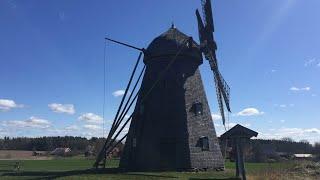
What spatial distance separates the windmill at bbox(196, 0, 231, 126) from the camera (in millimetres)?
29875

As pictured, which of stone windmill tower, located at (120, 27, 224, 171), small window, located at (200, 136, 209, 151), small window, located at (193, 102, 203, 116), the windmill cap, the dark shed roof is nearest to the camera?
the dark shed roof

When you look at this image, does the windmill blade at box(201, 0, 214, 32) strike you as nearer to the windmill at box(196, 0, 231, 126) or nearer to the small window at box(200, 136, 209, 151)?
the windmill at box(196, 0, 231, 126)

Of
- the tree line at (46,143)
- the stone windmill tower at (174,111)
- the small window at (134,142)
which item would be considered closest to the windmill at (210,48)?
Result: the stone windmill tower at (174,111)

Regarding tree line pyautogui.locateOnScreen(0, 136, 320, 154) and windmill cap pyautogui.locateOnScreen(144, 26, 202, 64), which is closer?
windmill cap pyautogui.locateOnScreen(144, 26, 202, 64)

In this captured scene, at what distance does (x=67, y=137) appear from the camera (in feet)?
506

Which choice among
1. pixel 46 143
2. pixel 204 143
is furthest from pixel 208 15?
pixel 46 143

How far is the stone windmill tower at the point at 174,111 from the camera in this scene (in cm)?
2767

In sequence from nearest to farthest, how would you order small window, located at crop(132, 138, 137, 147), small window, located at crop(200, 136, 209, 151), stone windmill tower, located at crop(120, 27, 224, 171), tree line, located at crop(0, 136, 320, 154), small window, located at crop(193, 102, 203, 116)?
stone windmill tower, located at crop(120, 27, 224, 171) → small window, located at crop(200, 136, 209, 151) → small window, located at crop(132, 138, 137, 147) → small window, located at crop(193, 102, 203, 116) → tree line, located at crop(0, 136, 320, 154)

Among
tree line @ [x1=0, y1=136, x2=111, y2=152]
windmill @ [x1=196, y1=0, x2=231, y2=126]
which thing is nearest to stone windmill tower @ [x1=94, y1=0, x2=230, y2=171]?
windmill @ [x1=196, y1=0, x2=231, y2=126]

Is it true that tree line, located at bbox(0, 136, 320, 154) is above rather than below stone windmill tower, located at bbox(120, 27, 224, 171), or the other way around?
above

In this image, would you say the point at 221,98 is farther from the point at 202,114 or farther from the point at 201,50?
the point at 201,50

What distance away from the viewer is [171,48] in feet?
95.7

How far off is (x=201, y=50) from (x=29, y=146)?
392 feet

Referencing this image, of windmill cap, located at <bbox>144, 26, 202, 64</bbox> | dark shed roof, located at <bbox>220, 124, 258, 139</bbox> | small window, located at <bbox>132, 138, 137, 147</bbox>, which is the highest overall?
windmill cap, located at <bbox>144, 26, 202, 64</bbox>
